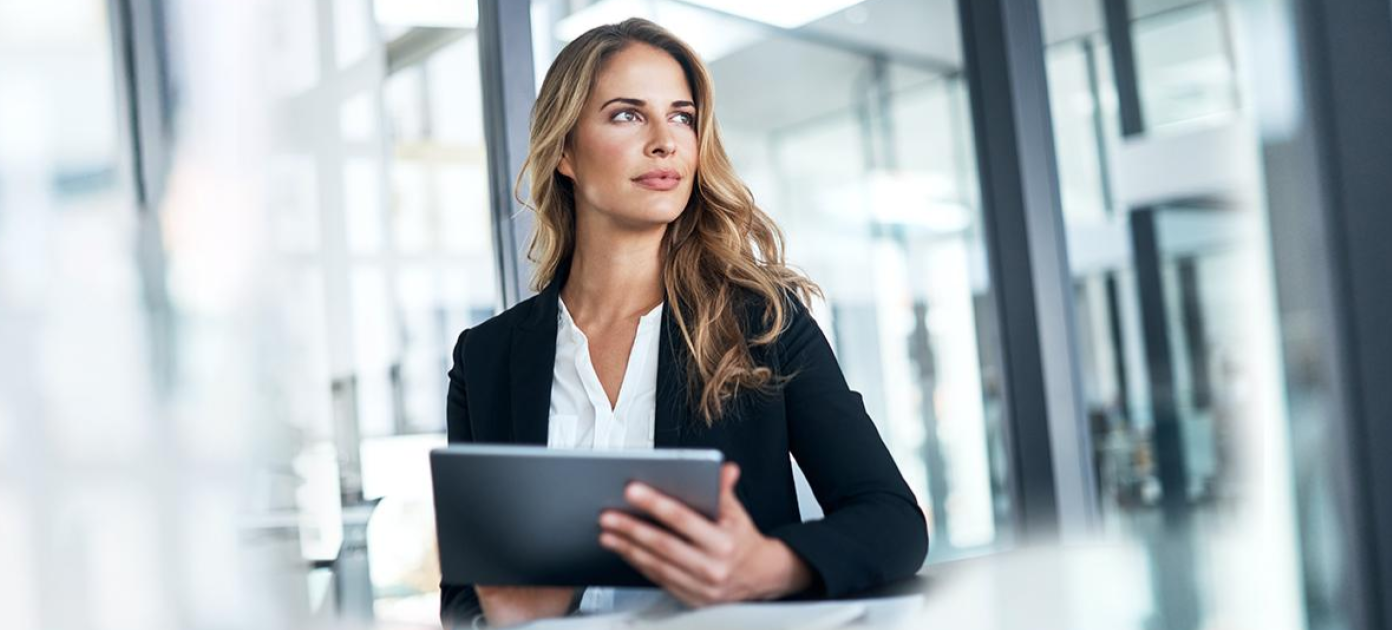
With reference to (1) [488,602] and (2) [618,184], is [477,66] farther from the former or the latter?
(1) [488,602]

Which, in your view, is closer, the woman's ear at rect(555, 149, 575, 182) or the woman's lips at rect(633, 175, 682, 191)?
the woman's lips at rect(633, 175, 682, 191)

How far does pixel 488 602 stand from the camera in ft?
4.26

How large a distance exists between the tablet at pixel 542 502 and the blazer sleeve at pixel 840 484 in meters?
0.19

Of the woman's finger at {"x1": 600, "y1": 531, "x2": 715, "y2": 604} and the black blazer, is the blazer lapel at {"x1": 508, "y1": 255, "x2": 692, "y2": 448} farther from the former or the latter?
the woman's finger at {"x1": 600, "y1": 531, "x2": 715, "y2": 604}

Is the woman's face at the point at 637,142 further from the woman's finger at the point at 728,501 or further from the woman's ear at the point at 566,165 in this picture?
the woman's finger at the point at 728,501

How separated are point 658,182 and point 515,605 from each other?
2.21 feet

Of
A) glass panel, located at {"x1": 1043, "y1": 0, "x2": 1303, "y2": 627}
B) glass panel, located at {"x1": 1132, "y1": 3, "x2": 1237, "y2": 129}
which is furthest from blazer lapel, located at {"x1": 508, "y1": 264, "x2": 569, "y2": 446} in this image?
glass panel, located at {"x1": 1132, "y1": 3, "x2": 1237, "y2": 129}

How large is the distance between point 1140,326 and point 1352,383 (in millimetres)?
1704

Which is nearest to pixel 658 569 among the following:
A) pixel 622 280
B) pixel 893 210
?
pixel 622 280

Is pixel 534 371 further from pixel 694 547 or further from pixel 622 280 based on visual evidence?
pixel 694 547

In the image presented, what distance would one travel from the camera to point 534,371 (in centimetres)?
158

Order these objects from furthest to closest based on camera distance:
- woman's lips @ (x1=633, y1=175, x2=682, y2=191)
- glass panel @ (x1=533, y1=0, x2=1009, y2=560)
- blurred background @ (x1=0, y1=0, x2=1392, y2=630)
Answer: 1. glass panel @ (x1=533, y1=0, x2=1009, y2=560)
2. blurred background @ (x1=0, y1=0, x2=1392, y2=630)
3. woman's lips @ (x1=633, y1=175, x2=682, y2=191)

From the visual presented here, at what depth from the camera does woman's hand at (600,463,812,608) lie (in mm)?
1003

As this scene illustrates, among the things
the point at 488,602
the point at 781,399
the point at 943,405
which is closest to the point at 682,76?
the point at 781,399
